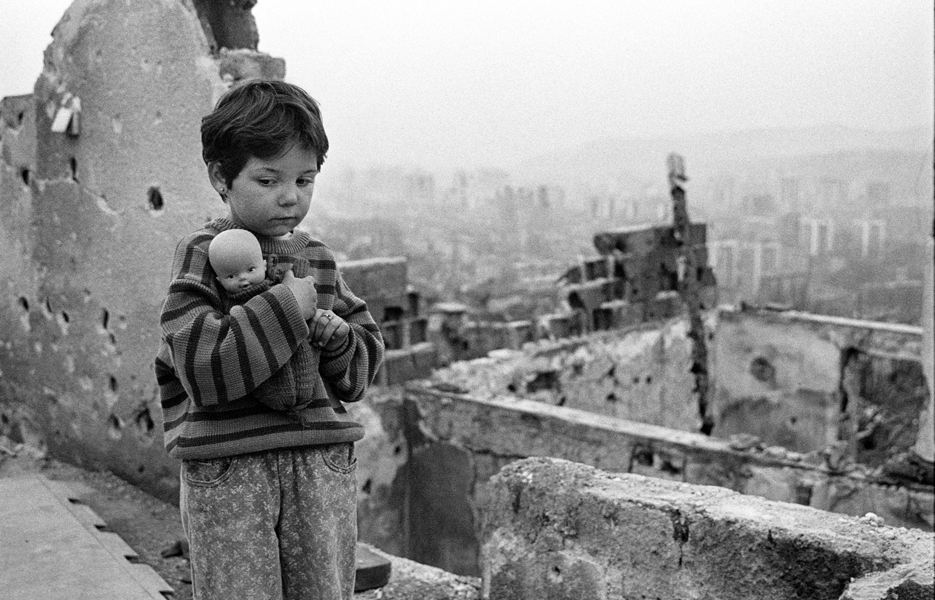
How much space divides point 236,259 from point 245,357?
193 mm

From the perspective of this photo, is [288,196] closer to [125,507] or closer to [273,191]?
[273,191]

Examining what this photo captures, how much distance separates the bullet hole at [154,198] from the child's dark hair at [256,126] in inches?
66.9

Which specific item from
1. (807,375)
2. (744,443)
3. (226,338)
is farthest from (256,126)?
(807,375)

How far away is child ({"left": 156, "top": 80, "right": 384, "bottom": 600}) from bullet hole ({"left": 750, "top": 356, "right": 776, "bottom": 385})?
9918 millimetres

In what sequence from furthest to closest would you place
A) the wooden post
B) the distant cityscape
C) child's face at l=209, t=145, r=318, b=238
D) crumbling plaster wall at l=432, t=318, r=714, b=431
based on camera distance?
1. the distant cityscape
2. the wooden post
3. crumbling plaster wall at l=432, t=318, r=714, b=431
4. child's face at l=209, t=145, r=318, b=238

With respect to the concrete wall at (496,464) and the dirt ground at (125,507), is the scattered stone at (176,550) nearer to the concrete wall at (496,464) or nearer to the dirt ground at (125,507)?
the dirt ground at (125,507)

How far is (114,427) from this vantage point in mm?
4145

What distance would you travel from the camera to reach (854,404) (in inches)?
438

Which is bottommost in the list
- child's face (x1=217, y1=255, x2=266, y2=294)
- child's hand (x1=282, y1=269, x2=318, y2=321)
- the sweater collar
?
child's hand (x1=282, y1=269, x2=318, y2=321)

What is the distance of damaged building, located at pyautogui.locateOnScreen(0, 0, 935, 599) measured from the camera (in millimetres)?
2990

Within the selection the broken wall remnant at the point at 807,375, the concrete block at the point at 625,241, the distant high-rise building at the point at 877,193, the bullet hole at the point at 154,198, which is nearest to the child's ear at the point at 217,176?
the bullet hole at the point at 154,198

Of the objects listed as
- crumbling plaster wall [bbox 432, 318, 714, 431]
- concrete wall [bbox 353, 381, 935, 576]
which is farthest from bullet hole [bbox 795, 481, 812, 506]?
crumbling plaster wall [bbox 432, 318, 714, 431]

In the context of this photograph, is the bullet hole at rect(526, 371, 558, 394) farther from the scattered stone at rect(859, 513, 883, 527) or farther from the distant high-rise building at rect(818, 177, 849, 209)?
the distant high-rise building at rect(818, 177, 849, 209)

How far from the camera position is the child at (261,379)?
2041mm
